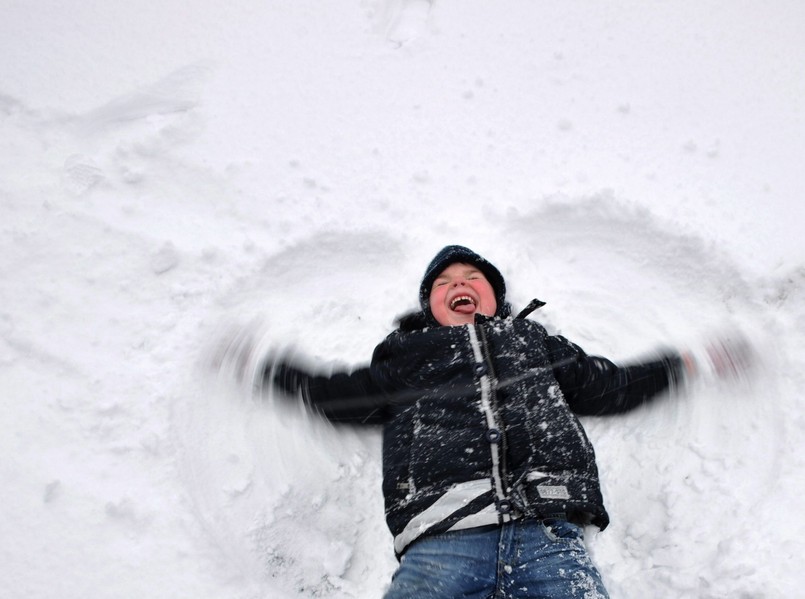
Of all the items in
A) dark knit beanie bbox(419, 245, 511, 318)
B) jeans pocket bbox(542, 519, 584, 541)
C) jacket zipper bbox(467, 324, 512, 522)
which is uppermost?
dark knit beanie bbox(419, 245, 511, 318)

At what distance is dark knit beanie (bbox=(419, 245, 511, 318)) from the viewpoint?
2.59m

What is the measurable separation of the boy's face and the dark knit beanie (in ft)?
0.12

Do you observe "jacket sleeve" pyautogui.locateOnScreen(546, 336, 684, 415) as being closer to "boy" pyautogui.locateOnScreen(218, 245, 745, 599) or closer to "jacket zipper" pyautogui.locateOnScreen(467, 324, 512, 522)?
"boy" pyautogui.locateOnScreen(218, 245, 745, 599)

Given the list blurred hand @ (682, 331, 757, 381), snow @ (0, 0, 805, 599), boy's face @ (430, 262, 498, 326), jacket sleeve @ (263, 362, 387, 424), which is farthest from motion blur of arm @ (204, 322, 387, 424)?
blurred hand @ (682, 331, 757, 381)

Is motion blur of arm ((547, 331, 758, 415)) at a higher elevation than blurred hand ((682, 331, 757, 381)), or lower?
lower

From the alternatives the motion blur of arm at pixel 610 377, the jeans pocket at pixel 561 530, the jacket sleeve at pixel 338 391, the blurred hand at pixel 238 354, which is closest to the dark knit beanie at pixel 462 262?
the motion blur of arm at pixel 610 377

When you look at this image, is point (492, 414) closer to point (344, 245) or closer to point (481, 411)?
point (481, 411)

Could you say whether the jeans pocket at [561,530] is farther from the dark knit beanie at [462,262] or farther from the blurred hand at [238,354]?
the blurred hand at [238,354]

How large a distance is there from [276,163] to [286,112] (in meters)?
0.32

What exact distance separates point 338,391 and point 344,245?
81 cm

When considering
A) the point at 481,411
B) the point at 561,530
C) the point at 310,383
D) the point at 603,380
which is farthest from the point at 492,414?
the point at 310,383

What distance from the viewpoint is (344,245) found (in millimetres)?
2861

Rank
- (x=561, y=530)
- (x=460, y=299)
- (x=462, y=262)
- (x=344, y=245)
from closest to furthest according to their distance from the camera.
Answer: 1. (x=561, y=530)
2. (x=460, y=299)
3. (x=462, y=262)
4. (x=344, y=245)

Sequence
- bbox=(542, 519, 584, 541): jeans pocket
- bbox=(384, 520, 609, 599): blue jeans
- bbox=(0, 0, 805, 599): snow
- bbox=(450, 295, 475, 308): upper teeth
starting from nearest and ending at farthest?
bbox=(384, 520, 609, 599): blue jeans < bbox=(542, 519, 584, 541): jeans pocket < bbox=(0, 0, 805, 599): snow < bbox=(450, 295, 475, 308): upper teeth
